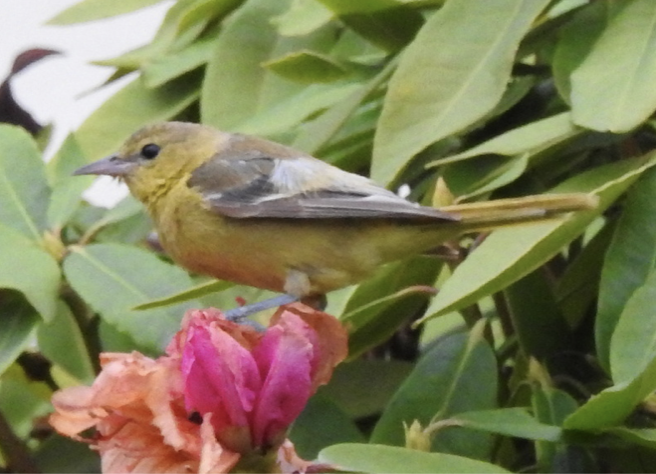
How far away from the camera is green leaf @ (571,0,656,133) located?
845mm

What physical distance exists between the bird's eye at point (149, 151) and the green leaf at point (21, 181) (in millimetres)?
143

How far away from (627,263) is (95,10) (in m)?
0.87

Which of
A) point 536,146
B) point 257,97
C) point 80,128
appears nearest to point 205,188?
point 257,97

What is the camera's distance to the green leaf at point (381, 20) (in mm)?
1010

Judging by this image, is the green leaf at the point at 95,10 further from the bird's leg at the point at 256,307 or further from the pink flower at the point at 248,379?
the pink flower at the point at 248,379

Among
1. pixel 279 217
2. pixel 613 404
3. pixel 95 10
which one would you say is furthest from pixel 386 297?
pixel 95 10

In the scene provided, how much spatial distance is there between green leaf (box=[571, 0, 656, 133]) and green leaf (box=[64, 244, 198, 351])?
0.48 metres

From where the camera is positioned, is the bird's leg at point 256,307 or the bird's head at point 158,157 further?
the bird's head at point 158,157

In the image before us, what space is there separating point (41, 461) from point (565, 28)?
79 cm

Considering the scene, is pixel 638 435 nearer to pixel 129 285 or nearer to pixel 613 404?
pixel 613 404

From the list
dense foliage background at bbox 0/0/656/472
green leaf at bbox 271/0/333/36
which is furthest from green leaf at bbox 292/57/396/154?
green leaf at bbox 271/0/333/36

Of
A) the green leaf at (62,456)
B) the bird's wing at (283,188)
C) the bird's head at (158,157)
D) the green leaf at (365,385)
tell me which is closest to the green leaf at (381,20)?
the bird's wing at (283,188)

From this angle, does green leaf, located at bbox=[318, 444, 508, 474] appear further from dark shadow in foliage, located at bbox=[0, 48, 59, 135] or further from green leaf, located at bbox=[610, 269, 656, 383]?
dark shadow in foliage, located at bbox=[0, 48, 59, 135]

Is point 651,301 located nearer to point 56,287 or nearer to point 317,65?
point 317,65
